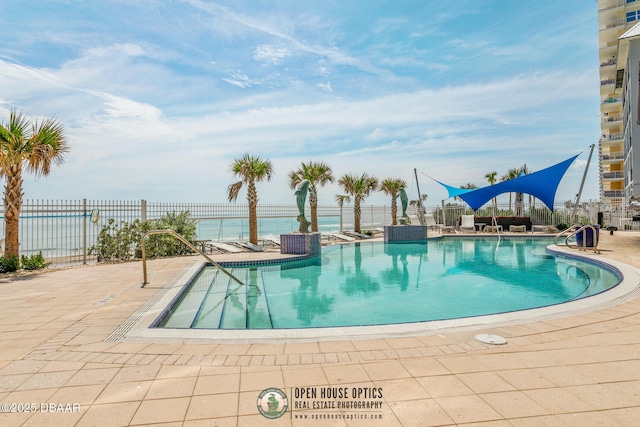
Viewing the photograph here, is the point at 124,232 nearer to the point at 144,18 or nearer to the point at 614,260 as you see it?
the point at 144,18

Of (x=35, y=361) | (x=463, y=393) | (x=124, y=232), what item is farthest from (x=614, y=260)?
(x=124, y=232)

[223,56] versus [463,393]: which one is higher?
[223,56]

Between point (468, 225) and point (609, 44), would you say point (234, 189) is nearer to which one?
point (468, 225)

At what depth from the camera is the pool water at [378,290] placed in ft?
17.0

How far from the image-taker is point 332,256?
12.2 metres

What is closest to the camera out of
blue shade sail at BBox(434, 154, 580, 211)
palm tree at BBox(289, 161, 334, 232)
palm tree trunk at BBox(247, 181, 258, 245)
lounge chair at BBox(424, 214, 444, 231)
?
palm tree trunk at BBox(247, 181, 258, 245)

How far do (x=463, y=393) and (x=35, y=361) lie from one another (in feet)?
11.3

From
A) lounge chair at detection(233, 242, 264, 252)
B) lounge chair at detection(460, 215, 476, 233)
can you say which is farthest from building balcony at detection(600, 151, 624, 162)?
lounge chair at detection(233, 242, 264, 252)

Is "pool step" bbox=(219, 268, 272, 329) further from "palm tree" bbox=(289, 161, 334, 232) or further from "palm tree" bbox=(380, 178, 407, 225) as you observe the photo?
"palm tree" bbox=(380, 178, 407, 225)

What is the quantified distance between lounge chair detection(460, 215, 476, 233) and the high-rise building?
69.1ft

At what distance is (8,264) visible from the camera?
7.45 m

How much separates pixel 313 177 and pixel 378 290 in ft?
33.7

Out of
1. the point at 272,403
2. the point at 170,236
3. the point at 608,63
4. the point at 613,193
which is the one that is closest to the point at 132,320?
the point at 272,403

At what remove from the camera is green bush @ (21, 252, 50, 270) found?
25.4 ft
